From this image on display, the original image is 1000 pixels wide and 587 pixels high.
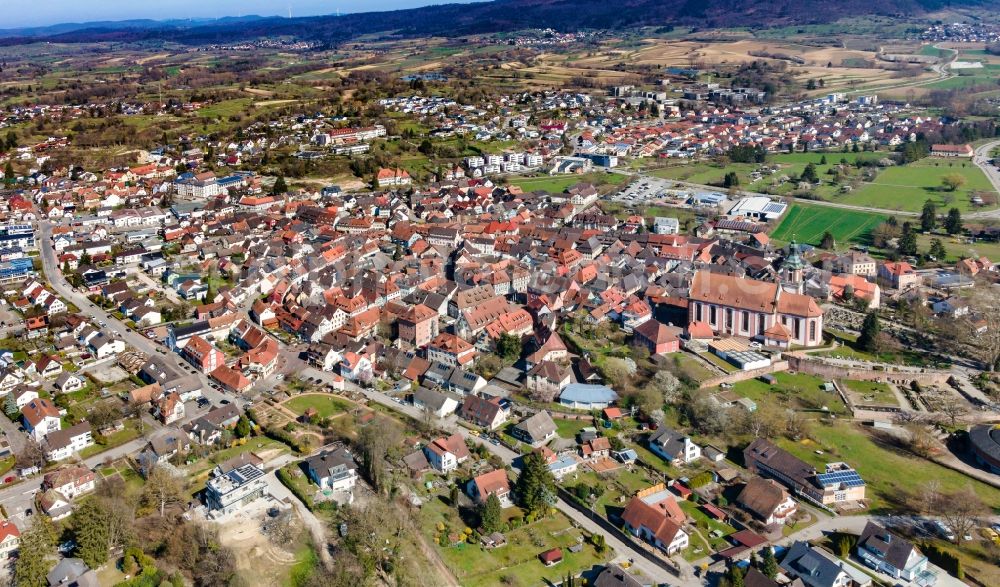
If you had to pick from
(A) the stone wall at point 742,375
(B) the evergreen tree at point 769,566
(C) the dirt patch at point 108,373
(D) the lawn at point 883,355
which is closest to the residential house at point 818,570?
(B) the evergreen tree at point 769,566

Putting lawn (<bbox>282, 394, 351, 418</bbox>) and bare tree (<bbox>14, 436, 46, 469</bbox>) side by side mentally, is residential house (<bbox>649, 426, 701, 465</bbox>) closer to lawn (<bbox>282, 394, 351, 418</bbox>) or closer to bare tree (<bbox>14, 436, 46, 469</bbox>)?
lawn (<bbox>282, 394, 351, 418</bbox>)

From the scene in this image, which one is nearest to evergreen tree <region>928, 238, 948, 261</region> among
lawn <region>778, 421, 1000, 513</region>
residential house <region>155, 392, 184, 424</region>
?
lawn <region>778, 421, 1000, 513</region>

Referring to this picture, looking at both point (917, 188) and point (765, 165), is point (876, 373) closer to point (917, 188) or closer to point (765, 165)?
point (917, 188)

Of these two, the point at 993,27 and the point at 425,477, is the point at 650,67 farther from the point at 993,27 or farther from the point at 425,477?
the point at 425,477

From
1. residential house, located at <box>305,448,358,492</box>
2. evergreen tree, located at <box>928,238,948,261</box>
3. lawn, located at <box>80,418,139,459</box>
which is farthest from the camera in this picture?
evergreen tree, located at <box>928,238,948,261</box>

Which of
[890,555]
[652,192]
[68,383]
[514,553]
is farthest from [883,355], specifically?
[68,383]
